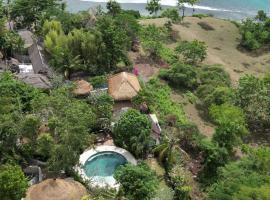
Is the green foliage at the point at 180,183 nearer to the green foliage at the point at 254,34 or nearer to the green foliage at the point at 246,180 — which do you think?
the green foliage at the point at 246,180

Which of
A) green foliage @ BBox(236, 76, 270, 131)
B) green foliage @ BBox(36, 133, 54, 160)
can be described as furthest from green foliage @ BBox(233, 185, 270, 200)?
green foliage @ BBox(236, 76, 270, 131)

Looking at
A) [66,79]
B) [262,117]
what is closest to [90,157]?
[66,79]

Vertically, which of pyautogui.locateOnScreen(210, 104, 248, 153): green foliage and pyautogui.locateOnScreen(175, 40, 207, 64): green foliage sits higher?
pyautogui.locateOnScreen(175, 40, 207, 64): green foliage

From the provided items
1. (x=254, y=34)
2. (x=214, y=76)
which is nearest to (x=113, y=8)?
(x=214, y=76)

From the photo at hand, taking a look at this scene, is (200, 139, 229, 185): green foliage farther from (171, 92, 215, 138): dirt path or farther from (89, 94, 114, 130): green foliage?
(89, 94, 114, 130): green foliage

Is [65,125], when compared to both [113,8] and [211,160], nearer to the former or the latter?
[211,160]

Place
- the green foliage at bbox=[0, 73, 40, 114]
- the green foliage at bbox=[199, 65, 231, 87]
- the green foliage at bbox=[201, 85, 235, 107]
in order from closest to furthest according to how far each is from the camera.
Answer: the green foliage at bbox=[0, 73, 40, 114]
the green foliage at bbox=[201, 85, 235, 107]
the green foliage at bbox=[199, 65, 231, 87]

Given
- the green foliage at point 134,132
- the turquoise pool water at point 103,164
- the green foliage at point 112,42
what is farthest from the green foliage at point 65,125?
the green foliage at point 112,42
